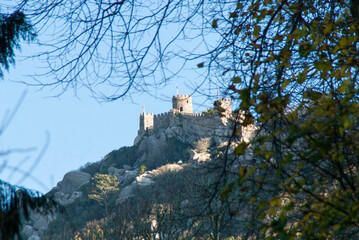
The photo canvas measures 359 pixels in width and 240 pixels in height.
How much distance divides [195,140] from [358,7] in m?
49.6

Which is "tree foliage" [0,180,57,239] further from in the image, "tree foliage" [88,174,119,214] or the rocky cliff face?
"tree foliage" [88,174,119,214]

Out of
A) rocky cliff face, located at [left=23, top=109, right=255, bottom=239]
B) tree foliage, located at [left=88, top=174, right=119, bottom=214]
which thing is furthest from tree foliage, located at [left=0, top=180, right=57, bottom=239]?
tree foliage, located at [left=88, top=174, right=119, bottom=214]

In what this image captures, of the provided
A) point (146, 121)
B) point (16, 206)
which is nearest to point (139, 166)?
point (146, 121)

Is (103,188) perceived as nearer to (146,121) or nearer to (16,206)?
(146,121)

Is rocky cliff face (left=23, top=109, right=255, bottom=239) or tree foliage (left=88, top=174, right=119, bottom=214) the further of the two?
tree foliage (left=88, top=174, right=119, bottom=214)

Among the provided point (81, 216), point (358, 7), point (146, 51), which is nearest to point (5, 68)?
point (146, 51)

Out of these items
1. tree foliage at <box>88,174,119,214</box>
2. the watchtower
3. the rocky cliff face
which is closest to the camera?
the rocky cliff face

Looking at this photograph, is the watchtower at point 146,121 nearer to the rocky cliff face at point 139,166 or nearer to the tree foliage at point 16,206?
the rocky cliff face at point 139,166

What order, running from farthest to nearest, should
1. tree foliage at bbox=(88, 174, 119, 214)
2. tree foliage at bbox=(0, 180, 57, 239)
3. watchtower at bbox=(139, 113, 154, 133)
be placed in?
watchtower at bbox=(139, 113, 154, 133)
tree foliage at bbox=(88, 174, 119, 214)
tree foliage at bbox=(0, 180, 57, 239)

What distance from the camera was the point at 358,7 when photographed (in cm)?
271

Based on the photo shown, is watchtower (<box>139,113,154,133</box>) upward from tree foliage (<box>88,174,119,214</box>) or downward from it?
upward

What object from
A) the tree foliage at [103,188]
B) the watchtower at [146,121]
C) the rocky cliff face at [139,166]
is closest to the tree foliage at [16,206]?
the rocky cliff face at [139,166]

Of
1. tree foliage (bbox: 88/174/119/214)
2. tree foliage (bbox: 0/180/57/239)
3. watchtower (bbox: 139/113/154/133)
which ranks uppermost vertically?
watchtower (bbox: 139/113/154/133)

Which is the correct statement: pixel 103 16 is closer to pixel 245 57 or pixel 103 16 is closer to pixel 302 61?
pixel 245 57
